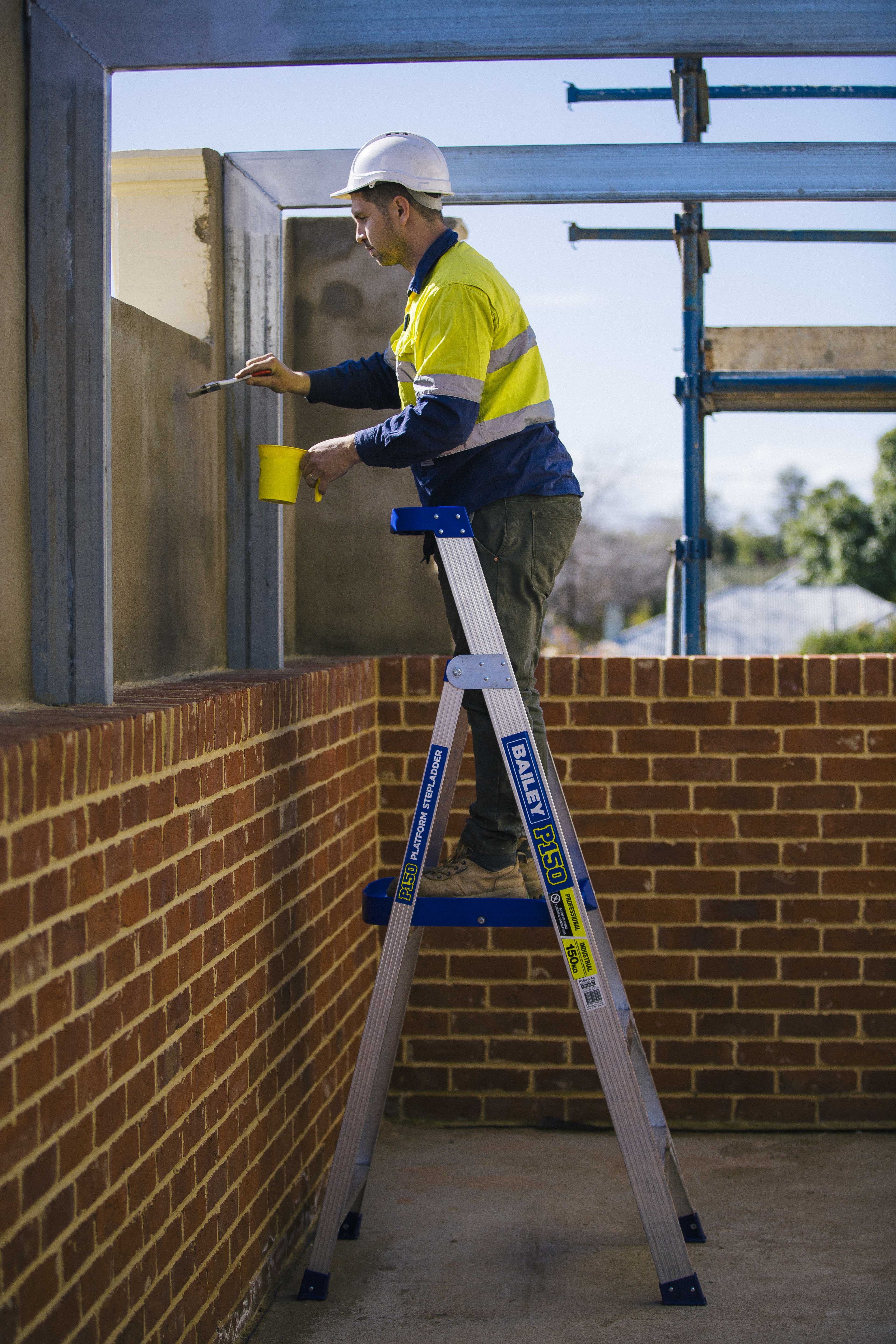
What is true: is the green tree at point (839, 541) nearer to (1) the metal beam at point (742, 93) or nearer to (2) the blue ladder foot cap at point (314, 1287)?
(1) the metal beam at point (742, 93)

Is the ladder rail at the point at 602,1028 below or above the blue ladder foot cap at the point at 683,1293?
above

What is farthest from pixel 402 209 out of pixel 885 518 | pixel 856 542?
pixel 856 542

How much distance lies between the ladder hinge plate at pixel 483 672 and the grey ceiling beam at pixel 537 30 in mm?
1305

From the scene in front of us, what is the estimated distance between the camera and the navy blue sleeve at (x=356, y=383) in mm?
3312

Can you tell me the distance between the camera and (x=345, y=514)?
4613mm

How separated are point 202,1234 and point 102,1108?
2.17 ft

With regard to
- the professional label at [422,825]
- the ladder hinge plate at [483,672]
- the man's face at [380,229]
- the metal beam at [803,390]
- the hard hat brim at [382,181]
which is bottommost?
the professional label at [422,825]

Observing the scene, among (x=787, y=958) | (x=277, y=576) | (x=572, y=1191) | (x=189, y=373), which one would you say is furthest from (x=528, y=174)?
(x=572, y=1191)

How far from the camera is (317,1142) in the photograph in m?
3.52

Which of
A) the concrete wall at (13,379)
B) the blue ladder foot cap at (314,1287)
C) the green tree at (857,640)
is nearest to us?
the concrete wall at (13,379)

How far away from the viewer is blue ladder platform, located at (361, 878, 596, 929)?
9.28ft

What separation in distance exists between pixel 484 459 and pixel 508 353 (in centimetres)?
25

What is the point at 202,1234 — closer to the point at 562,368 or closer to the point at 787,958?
the point at 787,958

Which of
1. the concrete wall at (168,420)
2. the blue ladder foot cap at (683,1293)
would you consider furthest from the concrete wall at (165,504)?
the blue ladder foot cap at (683,1293)
